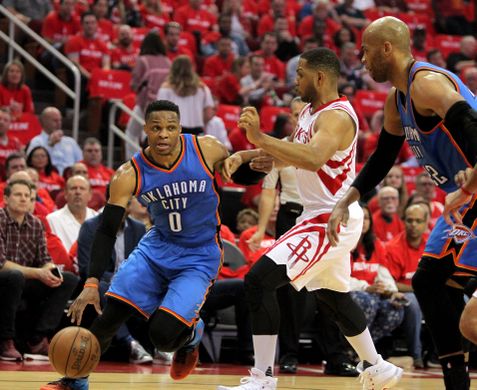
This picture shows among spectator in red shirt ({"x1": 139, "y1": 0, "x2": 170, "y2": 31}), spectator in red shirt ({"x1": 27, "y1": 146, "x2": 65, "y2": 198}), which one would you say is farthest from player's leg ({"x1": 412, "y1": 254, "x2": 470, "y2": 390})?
spectator in red shirt ({"x1": 139, "y1": 0, "x2": 170, "y2": 31})

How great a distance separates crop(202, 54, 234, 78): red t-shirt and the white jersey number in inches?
370

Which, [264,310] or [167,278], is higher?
[167,278]

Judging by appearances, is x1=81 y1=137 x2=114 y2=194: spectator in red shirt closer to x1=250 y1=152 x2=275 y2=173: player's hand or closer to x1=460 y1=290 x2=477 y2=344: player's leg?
x1=250 y1=152 x2=275 y2=173: player's hand

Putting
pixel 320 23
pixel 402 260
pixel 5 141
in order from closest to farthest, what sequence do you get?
pixel 402 260 → pixel 5 141 → pixel 320 23

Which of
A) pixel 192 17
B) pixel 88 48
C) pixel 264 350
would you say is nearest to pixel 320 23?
pixel 192 17

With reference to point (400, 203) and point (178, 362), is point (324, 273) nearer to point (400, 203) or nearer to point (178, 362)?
point (178, 362)

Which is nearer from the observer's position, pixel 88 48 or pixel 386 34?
pixel 386 34

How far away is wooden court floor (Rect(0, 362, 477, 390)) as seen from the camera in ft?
22.6

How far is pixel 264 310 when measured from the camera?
19.8ft

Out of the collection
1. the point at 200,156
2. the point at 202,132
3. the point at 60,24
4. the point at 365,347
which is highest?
the point at 60,24

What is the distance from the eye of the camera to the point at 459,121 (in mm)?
4867

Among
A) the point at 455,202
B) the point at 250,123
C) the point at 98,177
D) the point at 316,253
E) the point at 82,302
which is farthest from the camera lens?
the point at 98,177

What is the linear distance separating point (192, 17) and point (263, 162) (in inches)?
428

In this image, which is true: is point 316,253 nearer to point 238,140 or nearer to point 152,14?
point 238,140
